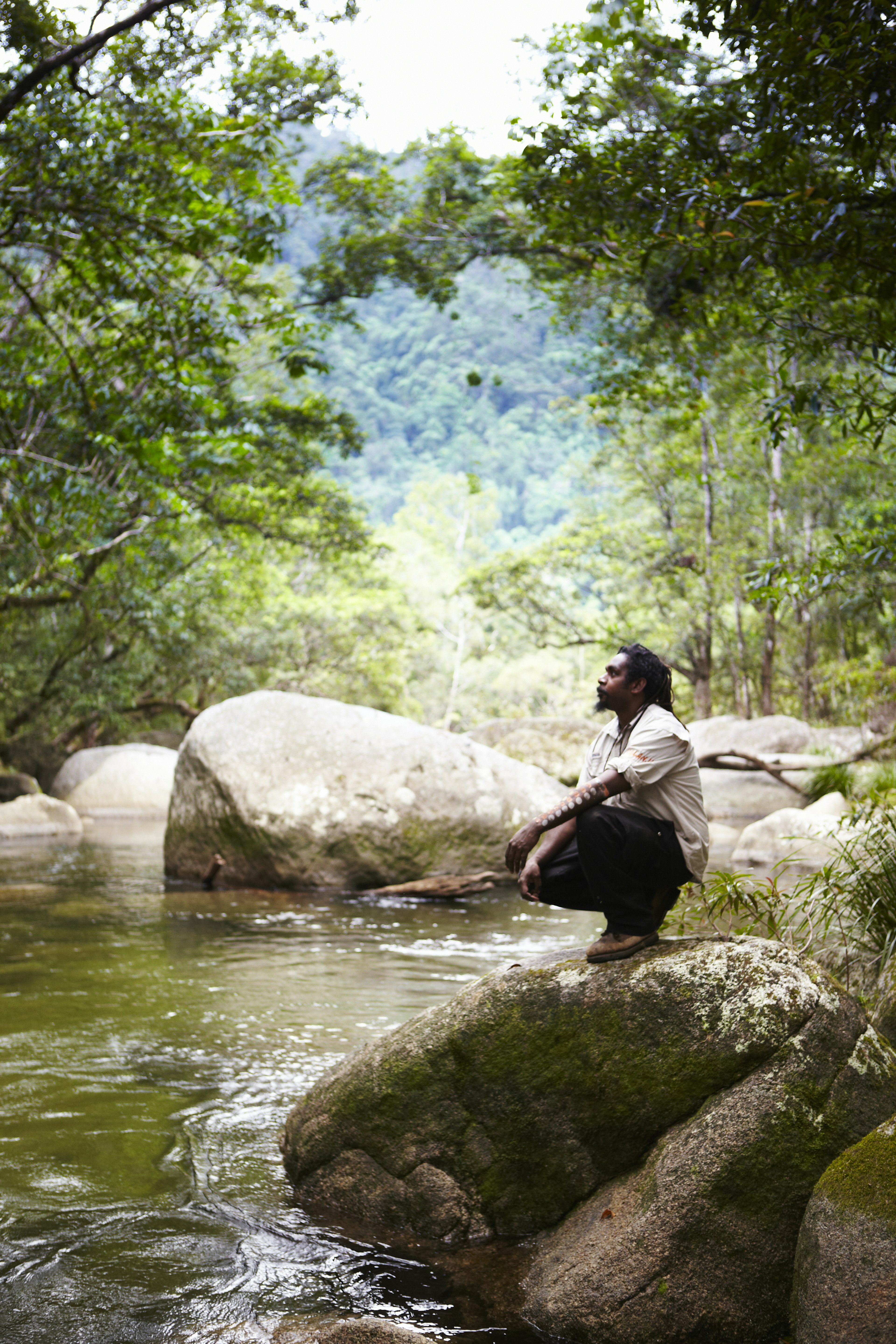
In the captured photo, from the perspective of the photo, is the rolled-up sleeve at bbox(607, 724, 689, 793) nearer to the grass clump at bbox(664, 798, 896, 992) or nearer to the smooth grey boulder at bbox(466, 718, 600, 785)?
the grass clump at bbox(664, 798, 896, 992)

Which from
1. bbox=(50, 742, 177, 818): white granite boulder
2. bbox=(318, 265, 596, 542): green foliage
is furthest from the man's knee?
bbox=(318, 265, 596, 542): green foliage

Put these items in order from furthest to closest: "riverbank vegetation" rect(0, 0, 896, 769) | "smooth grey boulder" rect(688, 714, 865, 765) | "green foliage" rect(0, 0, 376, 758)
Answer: "smooth grey boulder" rect(688, 714, 865, 765), "green foliage" rect(0, 0, 376, 758), "riverbank vegetation" rect(0, 0, 896, 769)

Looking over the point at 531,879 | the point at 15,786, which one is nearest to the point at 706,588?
the point at 15,786

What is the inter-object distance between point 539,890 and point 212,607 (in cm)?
2142

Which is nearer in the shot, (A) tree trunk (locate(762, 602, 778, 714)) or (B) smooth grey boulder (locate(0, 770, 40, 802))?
(B) smooth grey boulder (locate(0, 770, 40, 802))

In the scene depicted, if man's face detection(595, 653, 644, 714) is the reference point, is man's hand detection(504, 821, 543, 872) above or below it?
below

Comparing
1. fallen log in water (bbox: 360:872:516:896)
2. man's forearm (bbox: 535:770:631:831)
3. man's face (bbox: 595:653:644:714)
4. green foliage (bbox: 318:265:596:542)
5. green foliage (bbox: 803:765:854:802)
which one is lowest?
fallen log in water (bbox: 360:872:516:896)

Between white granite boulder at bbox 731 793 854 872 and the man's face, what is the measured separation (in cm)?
686

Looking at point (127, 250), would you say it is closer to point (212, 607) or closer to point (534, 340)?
point (212, 607)

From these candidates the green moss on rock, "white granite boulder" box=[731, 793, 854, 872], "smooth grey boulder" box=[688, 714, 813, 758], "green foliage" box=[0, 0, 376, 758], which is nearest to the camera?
the green moss on rock

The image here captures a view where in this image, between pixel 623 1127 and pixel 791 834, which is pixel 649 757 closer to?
pixel 623 1127

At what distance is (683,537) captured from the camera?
1086 inches

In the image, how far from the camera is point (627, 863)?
158 inches

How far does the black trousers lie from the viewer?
398 centimetres
